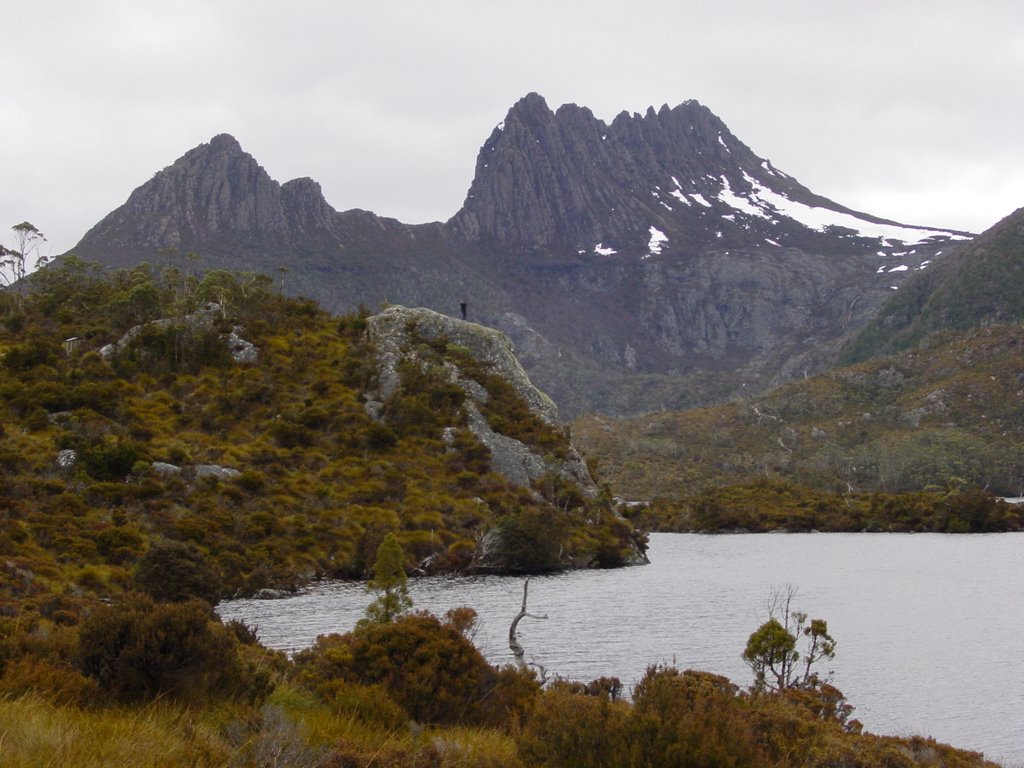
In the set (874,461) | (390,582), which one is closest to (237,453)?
(390,582)

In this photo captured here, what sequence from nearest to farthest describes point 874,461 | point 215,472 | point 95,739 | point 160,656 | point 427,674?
point 95,739 < point 160,656 < point 427,674 < point 215,472 < point 874,461

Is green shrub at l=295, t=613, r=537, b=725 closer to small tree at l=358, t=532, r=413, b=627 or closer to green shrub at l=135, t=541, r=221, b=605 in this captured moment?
small tree at l=358, t=532, r=413, b=627

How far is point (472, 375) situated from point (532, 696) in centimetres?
7281

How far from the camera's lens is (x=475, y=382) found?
89.3m

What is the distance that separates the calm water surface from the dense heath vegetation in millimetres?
3063

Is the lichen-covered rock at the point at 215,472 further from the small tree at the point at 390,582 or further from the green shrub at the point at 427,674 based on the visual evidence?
the green shrub at the point at 427,674

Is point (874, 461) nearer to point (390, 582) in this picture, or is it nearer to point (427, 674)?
point (390, 582)

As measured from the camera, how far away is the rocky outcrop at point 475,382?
81.4 m

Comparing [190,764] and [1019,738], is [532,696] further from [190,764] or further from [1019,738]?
[1019,738]

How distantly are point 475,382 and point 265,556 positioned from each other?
3654 centimetres

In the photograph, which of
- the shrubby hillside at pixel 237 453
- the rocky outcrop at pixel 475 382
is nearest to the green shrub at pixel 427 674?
the shrubby hillside at pixel 237 453

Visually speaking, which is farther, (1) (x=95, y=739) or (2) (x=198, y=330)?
(2) (x=198, y=330)

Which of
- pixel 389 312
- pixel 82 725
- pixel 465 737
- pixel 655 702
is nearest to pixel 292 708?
pixel 465 737

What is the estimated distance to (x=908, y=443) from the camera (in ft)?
575
